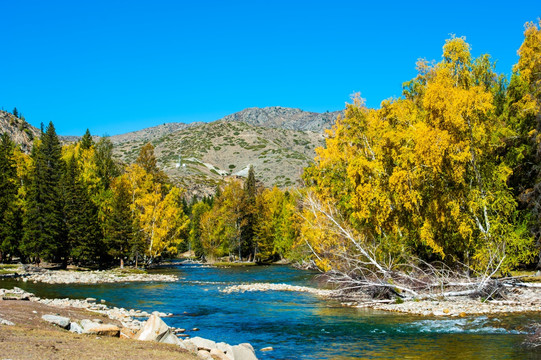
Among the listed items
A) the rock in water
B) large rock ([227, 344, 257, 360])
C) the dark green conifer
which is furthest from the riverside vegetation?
the dark green conifer

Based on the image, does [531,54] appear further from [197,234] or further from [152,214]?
[197,234]

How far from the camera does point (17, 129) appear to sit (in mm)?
153875

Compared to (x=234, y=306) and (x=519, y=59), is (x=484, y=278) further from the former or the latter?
(x=519, y=59)

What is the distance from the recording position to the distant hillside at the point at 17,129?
14675cm

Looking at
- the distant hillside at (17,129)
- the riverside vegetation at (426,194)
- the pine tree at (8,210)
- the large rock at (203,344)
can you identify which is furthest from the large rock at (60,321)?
the distant hillside at (17,129)

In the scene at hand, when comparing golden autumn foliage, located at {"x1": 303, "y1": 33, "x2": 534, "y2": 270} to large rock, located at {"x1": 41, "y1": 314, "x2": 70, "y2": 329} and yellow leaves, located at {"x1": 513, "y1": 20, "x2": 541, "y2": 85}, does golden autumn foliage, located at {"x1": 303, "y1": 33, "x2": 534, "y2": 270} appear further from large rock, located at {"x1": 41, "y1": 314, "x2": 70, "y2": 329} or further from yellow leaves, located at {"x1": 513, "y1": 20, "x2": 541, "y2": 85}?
large rock, located at {"x1": 41, "y1": 314, "x2": 70, "y2": 329}

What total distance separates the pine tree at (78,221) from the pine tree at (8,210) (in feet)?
18.8

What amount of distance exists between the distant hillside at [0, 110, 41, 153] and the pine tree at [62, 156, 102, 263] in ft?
341

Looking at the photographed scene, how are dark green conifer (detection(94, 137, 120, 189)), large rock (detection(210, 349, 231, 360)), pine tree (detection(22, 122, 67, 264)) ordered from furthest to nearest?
dark green conifer (detection(94, 137, 120, 189)), pine tree (detection(22, 122, 67, 264)), large rock (detection(210, 349, 231, 360))

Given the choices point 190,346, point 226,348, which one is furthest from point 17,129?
point 190,346

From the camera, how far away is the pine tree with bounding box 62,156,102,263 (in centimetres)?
5328

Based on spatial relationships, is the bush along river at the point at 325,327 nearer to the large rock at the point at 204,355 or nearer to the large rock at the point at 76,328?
the large rock at the point at 204,355

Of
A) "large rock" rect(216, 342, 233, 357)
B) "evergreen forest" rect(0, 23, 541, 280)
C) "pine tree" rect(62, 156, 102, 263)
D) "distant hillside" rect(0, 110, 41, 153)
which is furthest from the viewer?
"distant hillside" rect(0, 110, 41, 153)

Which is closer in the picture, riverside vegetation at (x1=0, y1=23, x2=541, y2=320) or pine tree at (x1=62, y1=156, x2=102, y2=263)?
riverside vegetation at (x1=0, y1=23, x2=541, y2=320)
